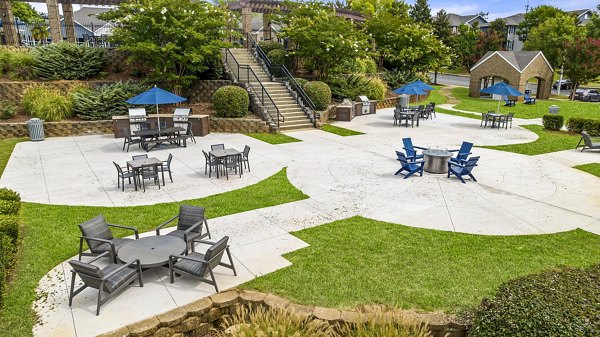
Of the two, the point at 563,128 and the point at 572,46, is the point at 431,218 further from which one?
the point at 572,46

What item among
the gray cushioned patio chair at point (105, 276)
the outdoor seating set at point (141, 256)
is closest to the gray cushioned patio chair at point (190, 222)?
the outdoor seating set at point (141, 256)

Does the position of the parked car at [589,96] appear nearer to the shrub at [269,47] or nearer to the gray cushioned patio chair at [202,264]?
the shrub at [269,47]

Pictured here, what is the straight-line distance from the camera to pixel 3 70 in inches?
820

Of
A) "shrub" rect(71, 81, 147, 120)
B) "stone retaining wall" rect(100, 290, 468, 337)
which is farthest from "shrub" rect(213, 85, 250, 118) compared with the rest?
"stone retaining wall" rect(100, 290, 468, 337)

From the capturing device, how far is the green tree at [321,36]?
24.5 m

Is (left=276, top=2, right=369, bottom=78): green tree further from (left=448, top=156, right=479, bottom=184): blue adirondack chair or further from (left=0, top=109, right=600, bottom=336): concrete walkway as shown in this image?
(left=448, top=156, right=479, bottom=184): blue adirondack chair

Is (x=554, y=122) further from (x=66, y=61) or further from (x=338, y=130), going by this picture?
(x=66, y=61)

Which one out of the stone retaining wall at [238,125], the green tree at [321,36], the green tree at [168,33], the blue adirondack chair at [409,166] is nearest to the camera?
the blue adirondack chair at [409,166]

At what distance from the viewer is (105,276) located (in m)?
6.01

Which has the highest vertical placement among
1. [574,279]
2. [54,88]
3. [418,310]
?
[54,88]

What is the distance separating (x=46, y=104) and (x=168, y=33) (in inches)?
248

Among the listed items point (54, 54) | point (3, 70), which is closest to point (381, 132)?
point (54, 54)

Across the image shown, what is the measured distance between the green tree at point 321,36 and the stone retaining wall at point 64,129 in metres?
12.4

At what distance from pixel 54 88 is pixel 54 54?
1.98 m
